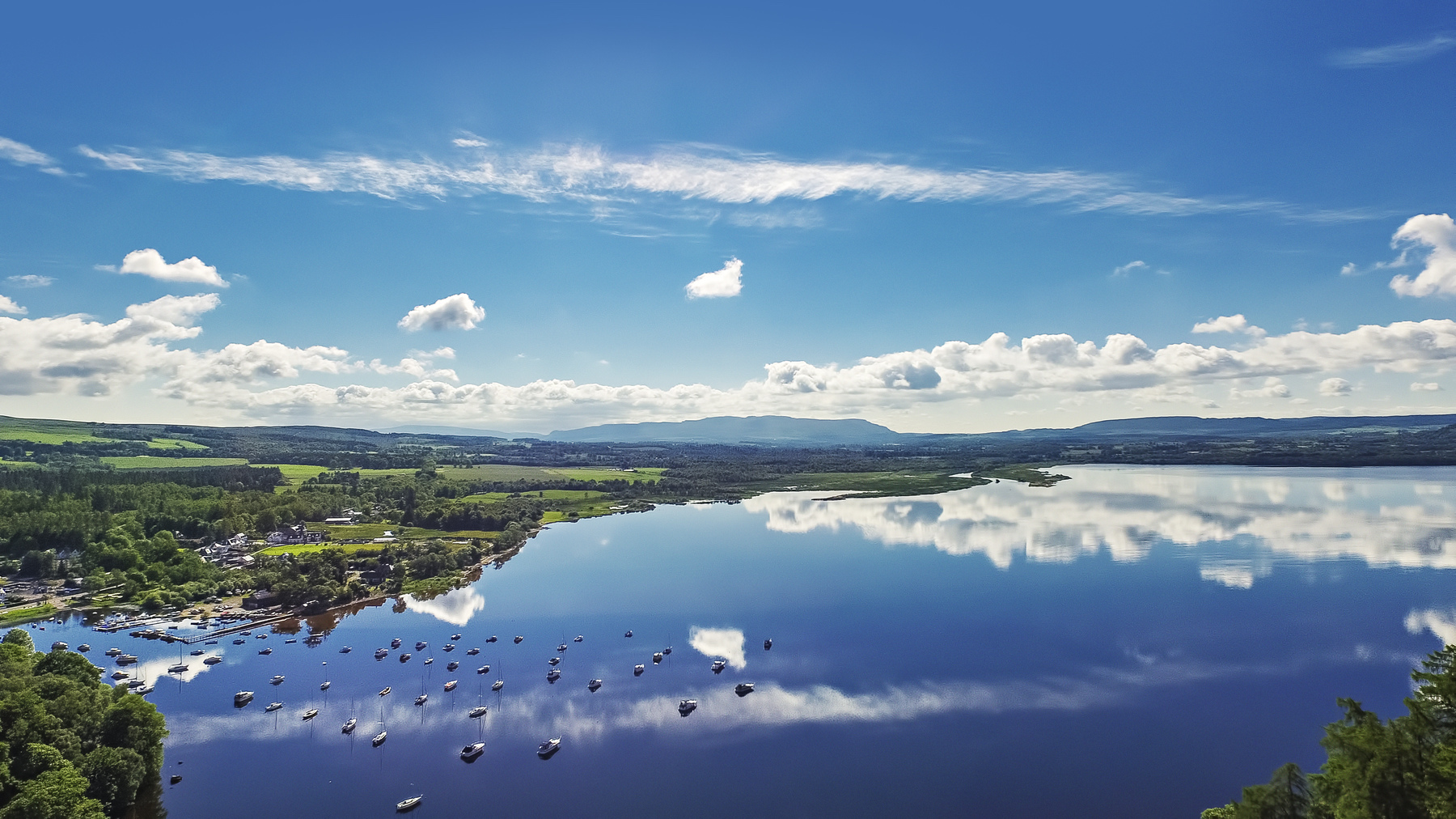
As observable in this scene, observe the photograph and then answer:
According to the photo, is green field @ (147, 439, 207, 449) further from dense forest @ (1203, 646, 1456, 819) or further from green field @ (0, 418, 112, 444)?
dense forest @ (1203, 646, 1456, 819)

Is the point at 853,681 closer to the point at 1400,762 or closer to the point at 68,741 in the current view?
the point at 1400,762

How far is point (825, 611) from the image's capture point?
59312 mm

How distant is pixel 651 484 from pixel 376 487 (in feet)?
178

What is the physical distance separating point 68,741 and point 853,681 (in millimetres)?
35689

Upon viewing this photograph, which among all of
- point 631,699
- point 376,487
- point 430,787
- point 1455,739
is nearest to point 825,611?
point 631,699

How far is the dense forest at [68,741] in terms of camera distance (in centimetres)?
2623

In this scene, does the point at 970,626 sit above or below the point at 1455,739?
below

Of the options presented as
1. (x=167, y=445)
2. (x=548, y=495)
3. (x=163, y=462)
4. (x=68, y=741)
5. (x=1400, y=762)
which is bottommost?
(x=548, y=495)

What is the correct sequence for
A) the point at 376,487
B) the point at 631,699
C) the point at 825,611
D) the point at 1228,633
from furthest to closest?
the point at 376,487 < the point at 825,611 < the point at 1228,633 < the point at 631,699

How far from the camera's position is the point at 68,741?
29.7 meters

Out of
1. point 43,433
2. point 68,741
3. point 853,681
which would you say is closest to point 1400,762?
point 853,681

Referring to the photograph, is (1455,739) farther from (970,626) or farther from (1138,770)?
(970,626)

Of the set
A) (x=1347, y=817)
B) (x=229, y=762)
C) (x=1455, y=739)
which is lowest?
(x=229, y=762)

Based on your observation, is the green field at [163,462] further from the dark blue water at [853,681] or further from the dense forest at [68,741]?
the dense forest at [68,741]
